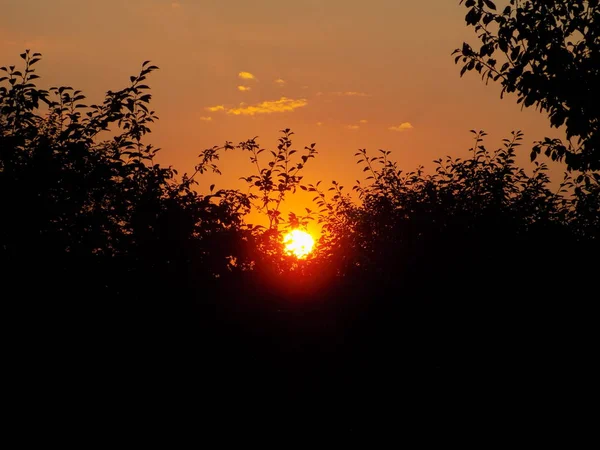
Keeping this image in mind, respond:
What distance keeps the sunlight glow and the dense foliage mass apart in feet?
0.80

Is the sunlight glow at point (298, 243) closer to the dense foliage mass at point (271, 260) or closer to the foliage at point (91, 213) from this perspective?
the dense foliage mass at point (271, 260)

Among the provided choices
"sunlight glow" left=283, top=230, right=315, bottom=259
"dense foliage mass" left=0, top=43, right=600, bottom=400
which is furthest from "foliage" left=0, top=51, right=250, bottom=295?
"sunlight glow" left=283, top=230, right=315, bottom=259

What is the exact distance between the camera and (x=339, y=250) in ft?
48.9

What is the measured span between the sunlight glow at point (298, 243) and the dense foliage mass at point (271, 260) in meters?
0.24

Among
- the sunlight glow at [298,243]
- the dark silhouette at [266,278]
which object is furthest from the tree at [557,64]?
the sunlight glow at [298,243]

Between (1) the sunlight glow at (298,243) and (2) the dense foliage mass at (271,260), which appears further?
(1) the sunlight glow at (298,243)

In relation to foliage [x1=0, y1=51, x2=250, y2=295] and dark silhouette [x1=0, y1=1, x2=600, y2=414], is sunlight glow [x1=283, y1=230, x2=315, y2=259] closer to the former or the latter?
dark silhouette [x1=0, y1=1, x2=600, y2=414]

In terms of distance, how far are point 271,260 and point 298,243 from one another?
1.89 meters

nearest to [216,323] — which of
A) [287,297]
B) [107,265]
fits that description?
[107,265]

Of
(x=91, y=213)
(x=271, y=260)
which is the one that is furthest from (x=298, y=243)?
(x=91, y=213)

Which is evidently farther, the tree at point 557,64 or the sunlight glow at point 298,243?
the sunlight glow at point 298,243

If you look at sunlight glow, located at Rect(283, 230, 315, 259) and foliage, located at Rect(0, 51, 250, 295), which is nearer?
foliage, located at Rect(0, 51, 250, 295)

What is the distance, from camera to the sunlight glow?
13289mm

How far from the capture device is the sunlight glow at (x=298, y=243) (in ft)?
43.6
